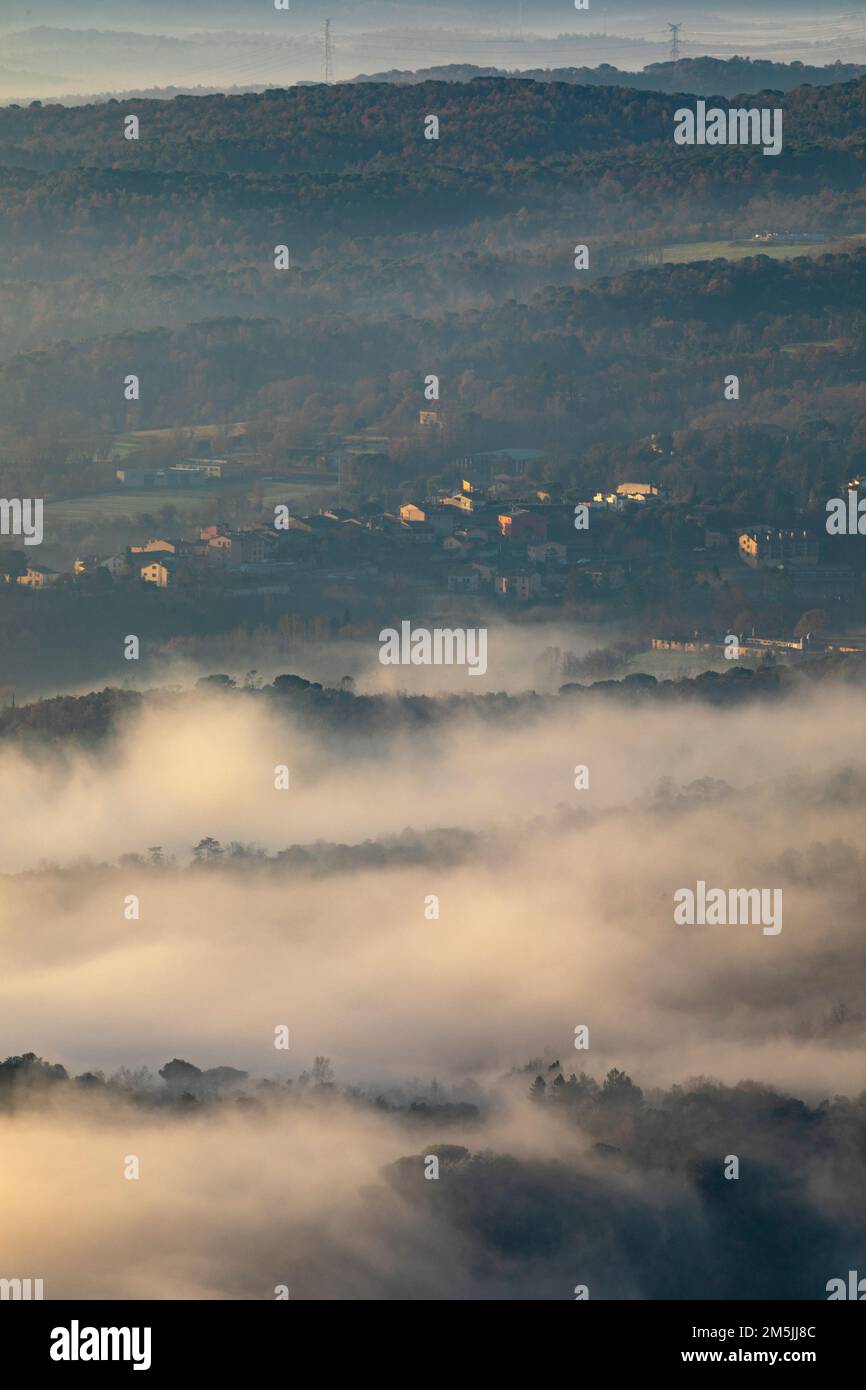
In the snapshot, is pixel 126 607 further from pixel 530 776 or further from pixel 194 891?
pixel 194 891

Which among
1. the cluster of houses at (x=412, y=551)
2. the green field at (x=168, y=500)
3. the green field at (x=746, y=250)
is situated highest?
the green field at (x=746, y=250)

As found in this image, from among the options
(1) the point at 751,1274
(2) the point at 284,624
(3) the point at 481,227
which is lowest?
(1) the point at 751,1274

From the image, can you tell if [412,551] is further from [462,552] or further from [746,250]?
[746,250]

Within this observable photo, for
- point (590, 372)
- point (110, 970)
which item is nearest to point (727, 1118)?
point (110, 970)

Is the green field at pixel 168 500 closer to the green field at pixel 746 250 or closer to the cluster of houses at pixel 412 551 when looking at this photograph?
the cluster of houses at pixel 412 551

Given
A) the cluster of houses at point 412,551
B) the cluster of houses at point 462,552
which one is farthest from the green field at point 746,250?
the cluster of houses at point 412,551

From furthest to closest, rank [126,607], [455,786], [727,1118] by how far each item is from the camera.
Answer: [126,607] < [455,786] < [727,1118]

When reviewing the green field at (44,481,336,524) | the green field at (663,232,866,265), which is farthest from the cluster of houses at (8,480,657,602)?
the green field at (663,232,866,265)

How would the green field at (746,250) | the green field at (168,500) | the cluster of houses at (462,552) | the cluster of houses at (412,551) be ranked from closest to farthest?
the cluster of houses at (412,551) → the cluster of houses at (462,552) → the green field at (168,500) → the green field at (746,250)

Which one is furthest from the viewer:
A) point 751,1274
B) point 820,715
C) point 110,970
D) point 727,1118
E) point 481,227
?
point 481,227
